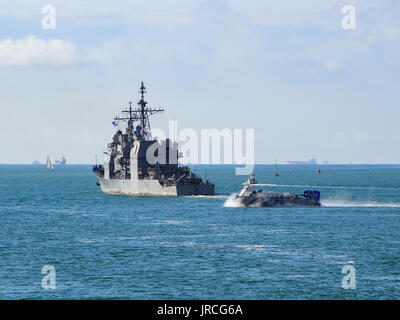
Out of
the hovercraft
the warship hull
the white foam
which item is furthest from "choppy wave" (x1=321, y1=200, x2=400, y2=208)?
the warship hull

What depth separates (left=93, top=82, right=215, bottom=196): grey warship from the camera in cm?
10569

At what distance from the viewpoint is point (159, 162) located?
109250 mm

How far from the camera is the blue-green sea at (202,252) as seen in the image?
35.1 m

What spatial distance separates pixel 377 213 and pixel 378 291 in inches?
1726

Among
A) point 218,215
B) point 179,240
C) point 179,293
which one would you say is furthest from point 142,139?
point 179,293

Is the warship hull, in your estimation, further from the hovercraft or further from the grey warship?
the hovercraft

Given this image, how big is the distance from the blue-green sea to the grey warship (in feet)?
71.0

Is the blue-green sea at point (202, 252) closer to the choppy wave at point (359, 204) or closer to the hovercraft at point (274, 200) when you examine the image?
the hovercraft at point (274, 200)

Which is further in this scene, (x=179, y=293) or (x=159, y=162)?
(x=159, y=162)

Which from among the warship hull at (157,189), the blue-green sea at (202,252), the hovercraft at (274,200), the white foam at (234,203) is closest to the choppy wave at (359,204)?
the hovercraft at (274,200)

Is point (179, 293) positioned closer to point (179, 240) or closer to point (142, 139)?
point (179, 240)

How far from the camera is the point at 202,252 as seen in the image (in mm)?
47719

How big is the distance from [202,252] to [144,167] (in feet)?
209

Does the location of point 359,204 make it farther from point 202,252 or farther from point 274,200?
point 202,252
